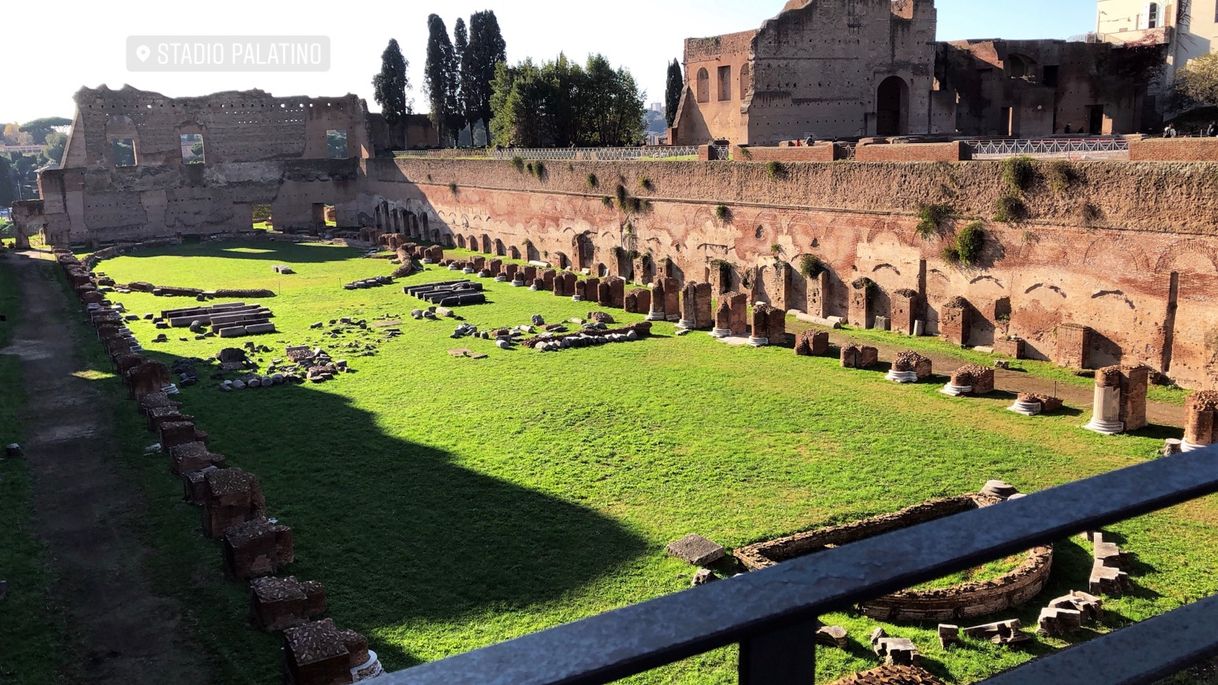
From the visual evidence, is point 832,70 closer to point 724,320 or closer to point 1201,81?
point 1201,81

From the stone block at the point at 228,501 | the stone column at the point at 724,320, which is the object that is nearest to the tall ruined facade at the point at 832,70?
the stone column at the point at 724,320

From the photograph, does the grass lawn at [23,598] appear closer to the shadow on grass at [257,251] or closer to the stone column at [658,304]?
the stone column at [658,304]

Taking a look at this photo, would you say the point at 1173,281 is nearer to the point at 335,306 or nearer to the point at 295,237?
the point at 335,306

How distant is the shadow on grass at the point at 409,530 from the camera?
6.89 metres

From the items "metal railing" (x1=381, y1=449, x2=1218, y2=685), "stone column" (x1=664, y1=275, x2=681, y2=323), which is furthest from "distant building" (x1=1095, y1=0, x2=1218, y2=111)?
"metal railing" (x1=381, y1=449, x2=1218, y2=685)

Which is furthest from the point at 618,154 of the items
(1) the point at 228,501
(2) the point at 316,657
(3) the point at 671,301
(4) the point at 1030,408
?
(2) the point at 316,657

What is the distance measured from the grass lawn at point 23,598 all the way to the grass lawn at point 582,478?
832 millimetres

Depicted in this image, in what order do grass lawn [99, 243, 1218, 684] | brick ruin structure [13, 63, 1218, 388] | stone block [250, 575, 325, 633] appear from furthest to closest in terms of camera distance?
brick ruin structure [13, 63, 1218, 388] → grass lawn [99, 243, 1218, 684] → stone block [250, 575, 325, 633]

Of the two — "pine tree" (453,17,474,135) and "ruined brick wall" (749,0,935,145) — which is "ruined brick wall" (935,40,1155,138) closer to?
"ruined brick wall" (749,0,935,145)

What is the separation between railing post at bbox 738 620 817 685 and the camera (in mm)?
1060

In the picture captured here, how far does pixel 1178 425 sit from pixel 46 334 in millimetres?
17249

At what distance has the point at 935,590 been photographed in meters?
6.54

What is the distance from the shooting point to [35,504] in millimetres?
8680

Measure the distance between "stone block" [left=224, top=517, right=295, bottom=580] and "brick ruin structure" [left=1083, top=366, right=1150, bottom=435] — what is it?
8230 millimetres
